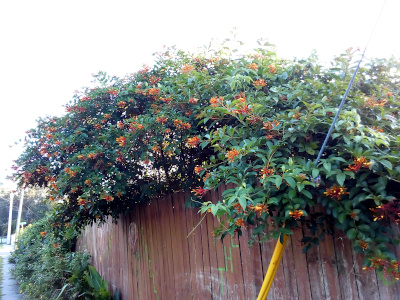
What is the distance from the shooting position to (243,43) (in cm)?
400

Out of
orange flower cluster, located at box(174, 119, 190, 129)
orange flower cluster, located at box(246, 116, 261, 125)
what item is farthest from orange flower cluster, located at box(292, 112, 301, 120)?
orange flower cluster, located at box(174, 119, 190, 129)

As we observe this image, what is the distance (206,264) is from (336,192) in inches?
91.3

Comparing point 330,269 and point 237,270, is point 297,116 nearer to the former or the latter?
point 330,269

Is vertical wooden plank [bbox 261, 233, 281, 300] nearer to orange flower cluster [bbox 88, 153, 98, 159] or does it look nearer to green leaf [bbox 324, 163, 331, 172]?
green leaf [bbox 324, 163, 331, 172]

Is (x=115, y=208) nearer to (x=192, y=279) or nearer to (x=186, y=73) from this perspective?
(x=192, y=279)

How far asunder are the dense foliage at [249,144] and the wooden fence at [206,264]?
267 millimetres

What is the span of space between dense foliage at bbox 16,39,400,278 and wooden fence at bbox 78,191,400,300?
27 centimetres

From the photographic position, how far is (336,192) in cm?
229

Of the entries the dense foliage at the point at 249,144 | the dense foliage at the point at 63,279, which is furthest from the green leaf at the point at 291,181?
the dense foliage at the point at 63,279

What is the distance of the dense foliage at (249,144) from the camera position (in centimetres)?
227

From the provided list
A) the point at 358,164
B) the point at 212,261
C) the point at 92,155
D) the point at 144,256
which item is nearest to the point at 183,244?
the point at 212,261

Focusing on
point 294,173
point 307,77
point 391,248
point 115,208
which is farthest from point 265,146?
point 115,208

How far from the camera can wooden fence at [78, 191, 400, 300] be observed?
8.75 feet

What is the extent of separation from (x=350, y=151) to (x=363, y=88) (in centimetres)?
101
